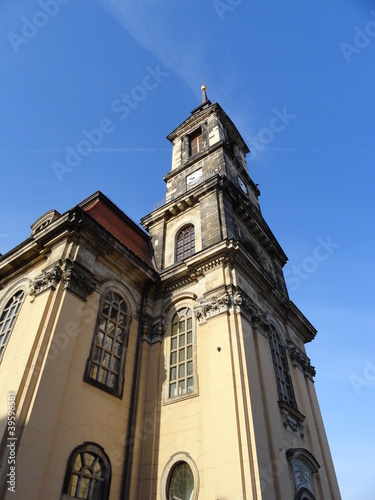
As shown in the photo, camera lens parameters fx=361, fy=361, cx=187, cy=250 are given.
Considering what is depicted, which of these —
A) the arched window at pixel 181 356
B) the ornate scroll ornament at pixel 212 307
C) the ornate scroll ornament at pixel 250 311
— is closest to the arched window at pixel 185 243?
the arched window at pixel 181 356

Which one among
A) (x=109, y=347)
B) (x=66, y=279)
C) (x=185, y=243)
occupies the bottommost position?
(x=109, y=347)

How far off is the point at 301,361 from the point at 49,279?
1289 centimetres

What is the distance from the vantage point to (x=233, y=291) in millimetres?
13852

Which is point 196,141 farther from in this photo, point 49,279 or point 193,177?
point 49,279

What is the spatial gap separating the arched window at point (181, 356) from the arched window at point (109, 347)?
197 centimetres

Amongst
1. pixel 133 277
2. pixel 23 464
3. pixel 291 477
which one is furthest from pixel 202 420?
pixel 133 277

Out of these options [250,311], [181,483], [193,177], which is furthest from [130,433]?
[193,177]

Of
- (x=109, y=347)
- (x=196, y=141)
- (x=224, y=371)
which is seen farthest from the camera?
(x=196, y=141)

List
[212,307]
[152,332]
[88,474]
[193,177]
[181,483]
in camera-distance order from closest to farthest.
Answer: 1. [88,474]
2. [181,483]
3. [212,307]
4. [152,332]
5. [193,177]

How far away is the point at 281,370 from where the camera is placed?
1588cm

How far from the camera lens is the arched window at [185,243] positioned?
58.8 ft

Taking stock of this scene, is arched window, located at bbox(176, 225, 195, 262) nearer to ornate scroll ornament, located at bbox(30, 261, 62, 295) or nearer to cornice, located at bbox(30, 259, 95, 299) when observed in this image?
cornice, located at bbox(30, 259, 95, 299)

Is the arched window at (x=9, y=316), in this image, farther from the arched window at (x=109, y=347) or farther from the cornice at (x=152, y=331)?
the cornice at (x=152, y=331)

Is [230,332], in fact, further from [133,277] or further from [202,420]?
[133,277]
